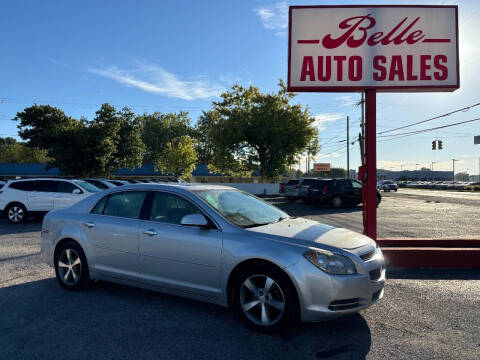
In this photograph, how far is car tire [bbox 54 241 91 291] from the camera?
5051 millimetres

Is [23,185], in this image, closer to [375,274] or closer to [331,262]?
[331,262]

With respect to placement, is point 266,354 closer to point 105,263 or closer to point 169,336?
point 169,336

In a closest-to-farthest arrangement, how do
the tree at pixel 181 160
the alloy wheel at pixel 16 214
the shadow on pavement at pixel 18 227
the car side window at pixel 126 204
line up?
the car side window at pixel 126 204
the shadow on pavement at pixel 18 227
the alloy wheel at pixel 16 214
the tree at pixel 181 160

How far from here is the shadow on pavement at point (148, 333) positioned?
3373 mm

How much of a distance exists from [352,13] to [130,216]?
22.2ft

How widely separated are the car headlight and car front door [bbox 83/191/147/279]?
7.18ft

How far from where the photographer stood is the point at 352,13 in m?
8.36

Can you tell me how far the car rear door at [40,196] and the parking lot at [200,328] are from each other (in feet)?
27.0

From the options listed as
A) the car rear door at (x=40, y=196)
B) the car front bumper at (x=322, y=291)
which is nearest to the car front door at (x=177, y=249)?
the car front bumper at (x=322, y=291)

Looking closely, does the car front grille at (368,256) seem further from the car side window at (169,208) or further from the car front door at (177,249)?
the car side window at (169,208)

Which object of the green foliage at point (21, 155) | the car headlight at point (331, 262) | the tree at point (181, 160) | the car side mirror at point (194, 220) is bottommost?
the car headlight at point (331, 262)

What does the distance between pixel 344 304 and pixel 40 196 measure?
492 inches

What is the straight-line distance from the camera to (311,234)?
13.3 ft

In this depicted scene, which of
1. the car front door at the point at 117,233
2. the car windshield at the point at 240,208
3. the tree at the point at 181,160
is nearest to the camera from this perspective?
the car windshield at the point at 240,208
